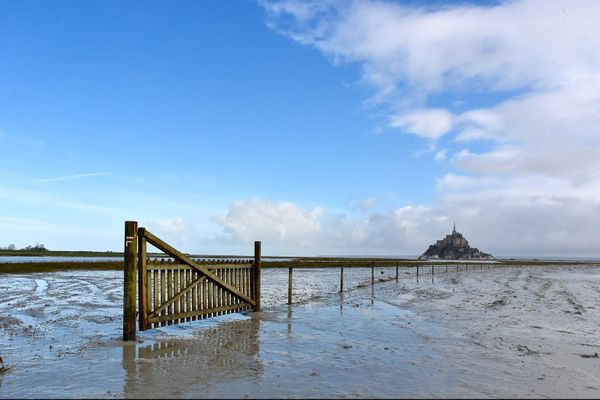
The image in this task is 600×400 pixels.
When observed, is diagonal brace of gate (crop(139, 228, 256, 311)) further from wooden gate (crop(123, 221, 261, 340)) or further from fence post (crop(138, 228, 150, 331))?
fence post (crop(138, 228, 150, 331))

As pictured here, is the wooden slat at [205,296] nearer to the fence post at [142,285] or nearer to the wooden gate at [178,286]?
the wooden gate at [178,286]

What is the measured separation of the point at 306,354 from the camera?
9.83 m

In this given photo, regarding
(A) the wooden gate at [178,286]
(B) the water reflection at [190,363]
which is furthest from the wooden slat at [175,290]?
(B) the water reflection at [190,363]

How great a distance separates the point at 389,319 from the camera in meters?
15.5

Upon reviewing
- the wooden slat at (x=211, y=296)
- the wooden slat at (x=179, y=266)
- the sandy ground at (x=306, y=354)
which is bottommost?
the sandy ground at (x=306, y=354)

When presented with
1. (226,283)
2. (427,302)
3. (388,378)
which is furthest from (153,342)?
(427,302)

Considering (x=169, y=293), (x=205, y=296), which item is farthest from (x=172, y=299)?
(x=205, y=296)

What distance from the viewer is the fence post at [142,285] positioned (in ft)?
38.3

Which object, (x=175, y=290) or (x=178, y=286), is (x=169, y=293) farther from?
(x=178, y=286)

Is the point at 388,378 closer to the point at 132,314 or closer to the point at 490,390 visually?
the point at 490,390

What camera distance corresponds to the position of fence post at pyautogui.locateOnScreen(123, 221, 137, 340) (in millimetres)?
11016

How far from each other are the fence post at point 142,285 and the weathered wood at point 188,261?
0.73ft

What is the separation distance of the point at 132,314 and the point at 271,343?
3683 millimetres

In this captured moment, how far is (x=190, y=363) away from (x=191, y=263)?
4858 mm
